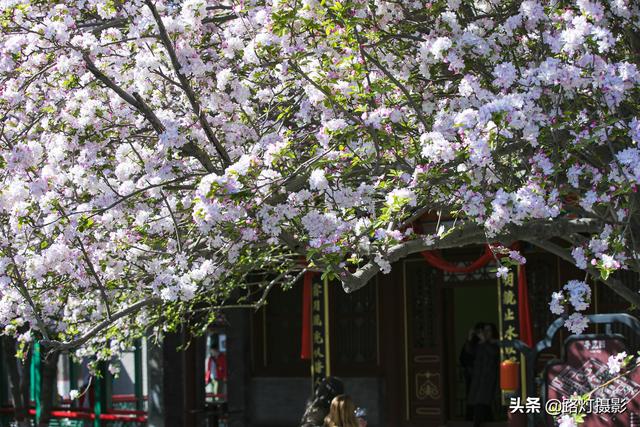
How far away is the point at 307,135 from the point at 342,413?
2274 mm

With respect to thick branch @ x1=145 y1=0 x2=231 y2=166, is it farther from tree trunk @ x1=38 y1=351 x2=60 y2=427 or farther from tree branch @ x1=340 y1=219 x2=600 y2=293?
tree trunk @ x1=38 y1=351 x2=60 y2=427

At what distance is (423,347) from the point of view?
57.1 ft

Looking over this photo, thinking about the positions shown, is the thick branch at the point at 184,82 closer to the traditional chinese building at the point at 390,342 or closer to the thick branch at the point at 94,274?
the thick branch at the point at 94,274

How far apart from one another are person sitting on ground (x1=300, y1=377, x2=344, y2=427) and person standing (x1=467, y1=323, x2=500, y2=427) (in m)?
6.56

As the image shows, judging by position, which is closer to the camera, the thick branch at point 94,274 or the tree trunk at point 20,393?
the thick branch at point 94,274

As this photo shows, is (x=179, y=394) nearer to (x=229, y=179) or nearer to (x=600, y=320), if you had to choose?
(x=600, y=320)

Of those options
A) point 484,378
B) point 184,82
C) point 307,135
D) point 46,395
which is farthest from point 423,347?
point 184,82

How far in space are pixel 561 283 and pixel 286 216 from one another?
8.27m

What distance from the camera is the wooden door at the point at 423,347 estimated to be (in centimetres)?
1719

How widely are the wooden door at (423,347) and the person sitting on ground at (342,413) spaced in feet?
25.7

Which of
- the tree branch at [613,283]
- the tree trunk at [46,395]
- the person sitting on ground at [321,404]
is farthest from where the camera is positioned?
the tree trunk at [46,395]

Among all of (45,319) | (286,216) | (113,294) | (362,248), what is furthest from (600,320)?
(45,319)

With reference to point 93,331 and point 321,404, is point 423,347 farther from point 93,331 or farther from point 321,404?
point 93,331

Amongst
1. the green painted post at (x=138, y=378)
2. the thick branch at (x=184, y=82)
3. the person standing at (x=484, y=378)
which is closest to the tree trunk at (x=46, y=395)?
the green painted post at (x=138, y=378)
